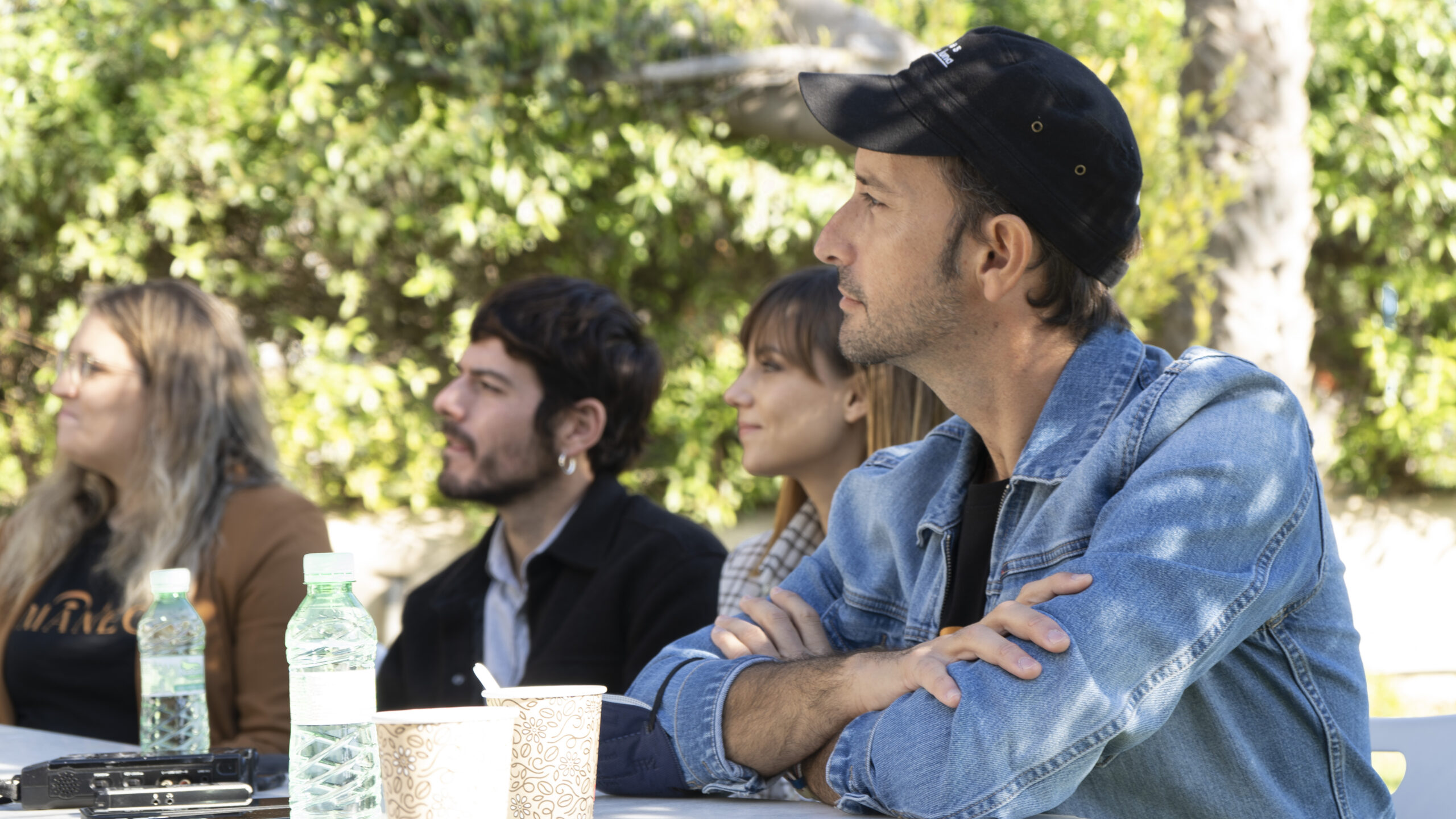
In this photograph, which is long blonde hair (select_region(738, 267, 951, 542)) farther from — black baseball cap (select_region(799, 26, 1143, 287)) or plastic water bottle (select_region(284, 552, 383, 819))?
plastic water bottle (select_region(284, 552, 383, 819))

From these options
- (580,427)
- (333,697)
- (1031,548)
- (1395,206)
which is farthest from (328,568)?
(1395,206)

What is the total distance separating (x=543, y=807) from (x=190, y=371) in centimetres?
231

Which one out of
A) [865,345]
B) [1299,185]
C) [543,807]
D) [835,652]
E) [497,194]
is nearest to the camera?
[543,807]

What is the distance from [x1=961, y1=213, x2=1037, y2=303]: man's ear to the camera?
190cm

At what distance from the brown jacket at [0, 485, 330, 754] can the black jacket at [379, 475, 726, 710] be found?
37cm

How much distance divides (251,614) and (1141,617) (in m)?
2.24

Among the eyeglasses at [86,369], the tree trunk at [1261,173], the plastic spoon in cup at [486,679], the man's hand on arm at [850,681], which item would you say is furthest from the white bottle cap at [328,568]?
the tree trunk at [1261,173]

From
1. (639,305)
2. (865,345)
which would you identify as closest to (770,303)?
(865,345)

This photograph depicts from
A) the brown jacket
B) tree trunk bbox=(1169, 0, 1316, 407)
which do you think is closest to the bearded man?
the brown jacket

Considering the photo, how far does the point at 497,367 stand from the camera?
3441mm

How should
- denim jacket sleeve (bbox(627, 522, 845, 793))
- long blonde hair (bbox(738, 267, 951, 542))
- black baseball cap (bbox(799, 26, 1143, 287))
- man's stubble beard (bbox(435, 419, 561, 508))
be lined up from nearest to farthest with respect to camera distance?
denim jacket sleeve (bbox(627, 522, 845, 793)), black baseball cap (bbox(799, 26, 1143, 287)), long blonde hair (bbox(738, 267, 951, 542)), man's stubble beard (bbox(435, 419, 561, 508))

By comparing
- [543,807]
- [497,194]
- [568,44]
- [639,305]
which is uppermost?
[568,44]

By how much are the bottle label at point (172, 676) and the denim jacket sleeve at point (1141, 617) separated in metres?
1.44

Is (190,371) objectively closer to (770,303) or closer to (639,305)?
(770,303)
